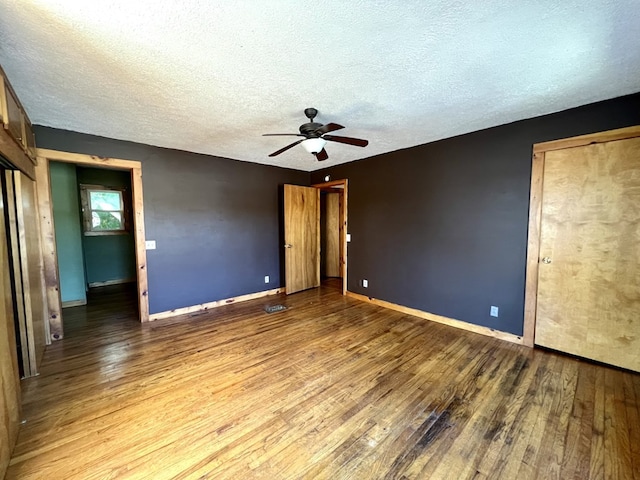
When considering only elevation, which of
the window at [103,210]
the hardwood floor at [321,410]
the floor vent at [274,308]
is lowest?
the hardwood floor at [321,410]

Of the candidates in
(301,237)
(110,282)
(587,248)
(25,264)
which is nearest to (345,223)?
(301,237)

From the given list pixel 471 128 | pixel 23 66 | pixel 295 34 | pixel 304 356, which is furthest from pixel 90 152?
pixel 471 128

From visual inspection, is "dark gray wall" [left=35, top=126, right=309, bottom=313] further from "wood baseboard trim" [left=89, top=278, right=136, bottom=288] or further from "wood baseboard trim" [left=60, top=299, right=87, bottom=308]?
"wood baseboard trim" [left=89, top=278, right=136, bottom=288]

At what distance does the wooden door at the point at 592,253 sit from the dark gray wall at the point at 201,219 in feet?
13.1

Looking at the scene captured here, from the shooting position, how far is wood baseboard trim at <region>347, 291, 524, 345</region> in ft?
9.53

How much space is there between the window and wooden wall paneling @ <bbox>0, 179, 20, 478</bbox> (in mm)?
4472

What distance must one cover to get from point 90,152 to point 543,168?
523cm

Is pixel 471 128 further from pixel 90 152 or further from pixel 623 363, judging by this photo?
pixel 90 152

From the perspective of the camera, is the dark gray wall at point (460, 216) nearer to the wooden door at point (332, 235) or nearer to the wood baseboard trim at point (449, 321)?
the wood baseboard trim at point (449, 321)

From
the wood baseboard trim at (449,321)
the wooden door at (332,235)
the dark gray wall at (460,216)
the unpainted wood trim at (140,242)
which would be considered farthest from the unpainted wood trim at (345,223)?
the unpainted wood trim at (140,242)

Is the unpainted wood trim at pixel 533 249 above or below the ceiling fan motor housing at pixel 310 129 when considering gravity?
below

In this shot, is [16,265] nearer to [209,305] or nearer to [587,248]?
[209,305]

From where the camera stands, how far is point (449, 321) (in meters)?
3.37

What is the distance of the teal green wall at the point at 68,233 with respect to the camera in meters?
4.12
